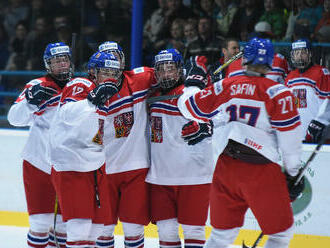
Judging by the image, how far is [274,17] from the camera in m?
5.74

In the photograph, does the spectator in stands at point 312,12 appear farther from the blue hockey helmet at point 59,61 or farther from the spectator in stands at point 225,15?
the blue hockey helmet at point 59,61

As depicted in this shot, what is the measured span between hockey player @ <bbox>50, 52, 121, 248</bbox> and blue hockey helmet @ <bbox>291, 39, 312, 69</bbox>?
2.02 m

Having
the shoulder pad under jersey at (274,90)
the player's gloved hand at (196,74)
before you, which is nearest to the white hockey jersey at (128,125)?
the player's gloved hand at (196,74)

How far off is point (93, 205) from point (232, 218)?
76 cm

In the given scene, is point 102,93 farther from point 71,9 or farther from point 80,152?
point 71,9

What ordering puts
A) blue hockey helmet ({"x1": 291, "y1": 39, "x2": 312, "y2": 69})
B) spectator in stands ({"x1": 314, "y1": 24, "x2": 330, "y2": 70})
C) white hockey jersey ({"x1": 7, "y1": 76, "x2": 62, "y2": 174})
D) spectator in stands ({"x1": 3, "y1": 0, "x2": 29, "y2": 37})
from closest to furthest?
1. white hockey jersey ({"x1": 7, "y1": 76, "x2": 62, "y2": 174})
2. blue hockey helmet ({"x1": 291, "y1": 39, "x2": 312, "y2": 69})
3. spectator in stands ({"x1": 314, "y1": 24, "x2": 330, "y2": 70})
4. spectator in stands ({"x1": 3, "y1": 0, "x2": 29, "y2": 37})

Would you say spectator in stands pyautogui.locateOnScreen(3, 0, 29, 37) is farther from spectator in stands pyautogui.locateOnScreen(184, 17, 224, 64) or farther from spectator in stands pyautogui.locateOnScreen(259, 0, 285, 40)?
spectator in stands pyautogui.locateOnScreen(259, 0, 285, 40)

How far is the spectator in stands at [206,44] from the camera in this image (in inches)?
223

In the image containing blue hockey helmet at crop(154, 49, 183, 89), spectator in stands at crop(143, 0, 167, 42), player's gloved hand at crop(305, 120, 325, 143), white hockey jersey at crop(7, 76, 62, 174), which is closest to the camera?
blue hockey helmet at crop(154, 49, 183, 89)

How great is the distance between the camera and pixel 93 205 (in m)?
3.54

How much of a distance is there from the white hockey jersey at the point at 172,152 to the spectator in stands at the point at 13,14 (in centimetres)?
422

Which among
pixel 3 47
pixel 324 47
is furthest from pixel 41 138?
pixel 3 47

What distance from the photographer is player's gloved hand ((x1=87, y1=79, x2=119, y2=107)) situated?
11.0 ft

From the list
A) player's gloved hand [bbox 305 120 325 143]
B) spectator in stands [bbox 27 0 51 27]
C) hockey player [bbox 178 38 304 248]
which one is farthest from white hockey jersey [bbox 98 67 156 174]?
spectator in stands [bbox 27 0 51 27]
